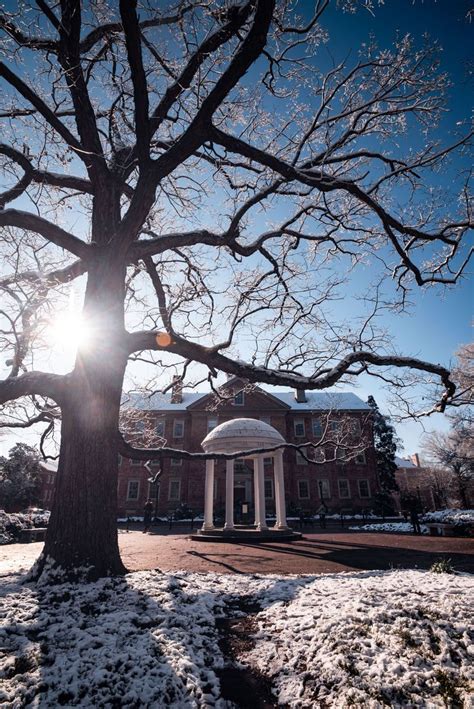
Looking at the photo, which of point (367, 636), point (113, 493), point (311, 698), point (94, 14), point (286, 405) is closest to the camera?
point (311, 698)

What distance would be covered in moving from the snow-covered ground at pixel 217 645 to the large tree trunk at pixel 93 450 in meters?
0.51

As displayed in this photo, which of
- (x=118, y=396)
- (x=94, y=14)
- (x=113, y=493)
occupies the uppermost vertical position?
(x=94, y=14)

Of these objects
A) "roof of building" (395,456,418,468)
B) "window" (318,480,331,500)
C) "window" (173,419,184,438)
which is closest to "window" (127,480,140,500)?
"window" (173,419,184,438)

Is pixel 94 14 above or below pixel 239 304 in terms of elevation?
above

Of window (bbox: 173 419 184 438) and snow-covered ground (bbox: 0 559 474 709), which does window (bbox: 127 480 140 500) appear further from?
snow-covered ground (bbox: 0 559 474 709)

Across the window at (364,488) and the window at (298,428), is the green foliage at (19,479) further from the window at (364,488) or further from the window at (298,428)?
the window at (364,488)

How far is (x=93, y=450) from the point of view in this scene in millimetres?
5855

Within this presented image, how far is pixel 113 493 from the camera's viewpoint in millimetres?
5938

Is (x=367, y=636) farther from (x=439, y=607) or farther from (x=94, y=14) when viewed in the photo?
(x=94, y=14)

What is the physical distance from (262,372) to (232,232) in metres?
2.99

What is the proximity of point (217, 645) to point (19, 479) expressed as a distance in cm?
3774

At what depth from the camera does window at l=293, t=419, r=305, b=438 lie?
3903 cm

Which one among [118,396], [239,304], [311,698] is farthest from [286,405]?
[311,698]

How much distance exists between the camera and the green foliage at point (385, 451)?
40625 millimetres
